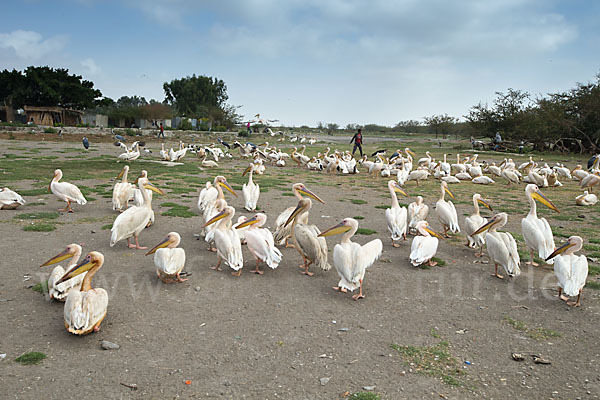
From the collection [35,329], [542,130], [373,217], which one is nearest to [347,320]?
[35,329]

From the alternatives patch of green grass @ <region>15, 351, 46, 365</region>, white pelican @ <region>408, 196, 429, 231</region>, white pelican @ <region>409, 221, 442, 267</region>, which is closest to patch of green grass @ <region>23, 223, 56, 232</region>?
Answer: patch of green grass @ <region>15, 351, 46, 365</region>

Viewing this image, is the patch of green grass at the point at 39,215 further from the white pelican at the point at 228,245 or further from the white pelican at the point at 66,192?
the white pelican at the point at 228,245

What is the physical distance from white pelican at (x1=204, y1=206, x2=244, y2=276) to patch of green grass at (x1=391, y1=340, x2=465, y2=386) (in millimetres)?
2354

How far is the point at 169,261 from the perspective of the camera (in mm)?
4930

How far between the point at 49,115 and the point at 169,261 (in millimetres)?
44101

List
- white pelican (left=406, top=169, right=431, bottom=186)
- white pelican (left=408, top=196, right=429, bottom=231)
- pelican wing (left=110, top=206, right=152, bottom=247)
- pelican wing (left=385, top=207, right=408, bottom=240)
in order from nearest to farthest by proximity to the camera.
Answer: pelican wing (left=110, top=206, right=152, bottom=247) < pelican wing (left=385, top=207, right=408, bottom=240) < white pelican (left=408, top=196, right=429, bottom=231) < white pelican (left=406, top=169, right=431, bottom=186)

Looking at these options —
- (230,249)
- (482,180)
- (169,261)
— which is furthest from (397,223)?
(482,180)

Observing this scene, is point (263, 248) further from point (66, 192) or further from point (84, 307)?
point (66, 192)

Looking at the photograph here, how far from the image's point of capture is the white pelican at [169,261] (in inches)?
193

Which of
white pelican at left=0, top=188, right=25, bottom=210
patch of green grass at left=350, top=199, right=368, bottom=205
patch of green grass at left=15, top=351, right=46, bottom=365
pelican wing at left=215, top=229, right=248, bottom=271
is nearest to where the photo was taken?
patch of green grass at left=15, top=351, right=46, bottom=365

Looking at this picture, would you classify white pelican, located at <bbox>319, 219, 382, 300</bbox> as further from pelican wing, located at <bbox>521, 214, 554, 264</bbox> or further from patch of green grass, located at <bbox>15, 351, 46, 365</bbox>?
patch of green grass, located at <bbox>15, 351, 46, 365</bbox>

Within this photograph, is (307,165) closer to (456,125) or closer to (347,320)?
(347,320)

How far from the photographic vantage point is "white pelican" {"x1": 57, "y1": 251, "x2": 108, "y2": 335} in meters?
3.66

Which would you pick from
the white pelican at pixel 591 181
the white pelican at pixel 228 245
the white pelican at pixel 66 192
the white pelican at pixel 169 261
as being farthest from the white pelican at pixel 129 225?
the white pelican at pixel 591 181
